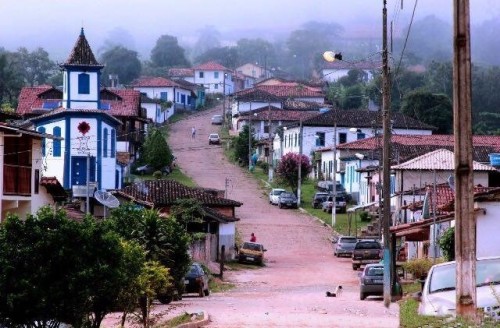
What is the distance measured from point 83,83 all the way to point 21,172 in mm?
23736

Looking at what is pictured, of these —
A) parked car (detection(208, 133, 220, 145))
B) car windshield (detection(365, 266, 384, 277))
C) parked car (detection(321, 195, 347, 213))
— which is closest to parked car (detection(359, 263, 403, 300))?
car windshield (detection(365, 266, 384, 277))

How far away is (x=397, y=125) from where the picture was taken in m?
93.4

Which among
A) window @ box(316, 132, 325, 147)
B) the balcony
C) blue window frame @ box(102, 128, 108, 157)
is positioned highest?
window @ box(316, 132, 325, 147)

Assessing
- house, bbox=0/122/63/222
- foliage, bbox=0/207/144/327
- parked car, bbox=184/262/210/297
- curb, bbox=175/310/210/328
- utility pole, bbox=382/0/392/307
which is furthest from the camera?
parked car, bbox=184/262/210/297

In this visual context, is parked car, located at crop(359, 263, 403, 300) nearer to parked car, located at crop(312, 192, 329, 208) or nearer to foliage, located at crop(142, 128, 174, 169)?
parked car, located at crop(312, 192, 329, 208)

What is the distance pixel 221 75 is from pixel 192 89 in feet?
91.4

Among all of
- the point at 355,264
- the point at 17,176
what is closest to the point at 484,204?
the point at 17,176

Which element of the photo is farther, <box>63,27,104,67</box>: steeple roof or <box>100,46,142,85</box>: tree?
<box>100,46,142,85</box>: tree

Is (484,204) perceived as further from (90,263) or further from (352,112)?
(352,112)

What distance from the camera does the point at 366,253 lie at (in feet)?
178

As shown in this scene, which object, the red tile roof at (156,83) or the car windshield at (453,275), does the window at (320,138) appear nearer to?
the red tile roof at (156,83)

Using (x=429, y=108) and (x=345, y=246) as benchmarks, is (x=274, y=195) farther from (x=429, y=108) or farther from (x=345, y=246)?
(x=429, y=108)

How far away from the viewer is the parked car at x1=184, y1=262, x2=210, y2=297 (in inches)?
1567

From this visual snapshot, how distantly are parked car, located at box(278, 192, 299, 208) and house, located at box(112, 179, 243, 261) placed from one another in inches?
564
